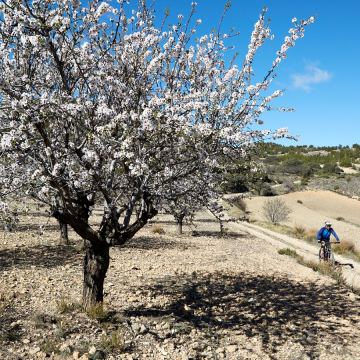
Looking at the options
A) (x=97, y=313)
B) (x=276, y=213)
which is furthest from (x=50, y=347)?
(x=276, y=213)

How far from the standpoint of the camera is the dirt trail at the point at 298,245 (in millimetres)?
17500

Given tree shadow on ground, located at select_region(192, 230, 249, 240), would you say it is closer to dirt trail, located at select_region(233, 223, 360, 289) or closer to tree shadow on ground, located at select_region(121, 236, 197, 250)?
dirt trail, located at select_region(233, 223, 360, 289)

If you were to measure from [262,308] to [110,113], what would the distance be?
6.31 m

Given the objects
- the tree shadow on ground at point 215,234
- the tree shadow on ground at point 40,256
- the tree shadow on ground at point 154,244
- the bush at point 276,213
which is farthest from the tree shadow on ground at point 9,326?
the bush at point 276,213

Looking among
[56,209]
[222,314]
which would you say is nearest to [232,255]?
[222,314]

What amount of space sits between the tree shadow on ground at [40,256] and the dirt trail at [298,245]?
32.0 ft

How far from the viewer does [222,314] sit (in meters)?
9.98

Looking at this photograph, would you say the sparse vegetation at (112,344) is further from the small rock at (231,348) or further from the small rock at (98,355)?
the small rock at (231,348)

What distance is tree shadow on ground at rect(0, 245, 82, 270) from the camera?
12.8 meters

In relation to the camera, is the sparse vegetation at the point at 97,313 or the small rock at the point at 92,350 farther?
the sparse vegetation at the point at 97,313

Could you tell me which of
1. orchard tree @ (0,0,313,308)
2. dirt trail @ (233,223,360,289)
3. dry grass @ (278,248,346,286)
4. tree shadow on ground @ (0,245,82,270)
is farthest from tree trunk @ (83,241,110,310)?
dirt trail @ (233,223,360,289)

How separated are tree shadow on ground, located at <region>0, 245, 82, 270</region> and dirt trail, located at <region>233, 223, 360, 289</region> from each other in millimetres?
9752

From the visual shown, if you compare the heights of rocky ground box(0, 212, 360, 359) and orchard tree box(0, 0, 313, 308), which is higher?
orchard tree box(0, 0, 313, 308)

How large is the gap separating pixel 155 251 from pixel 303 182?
58.0m
